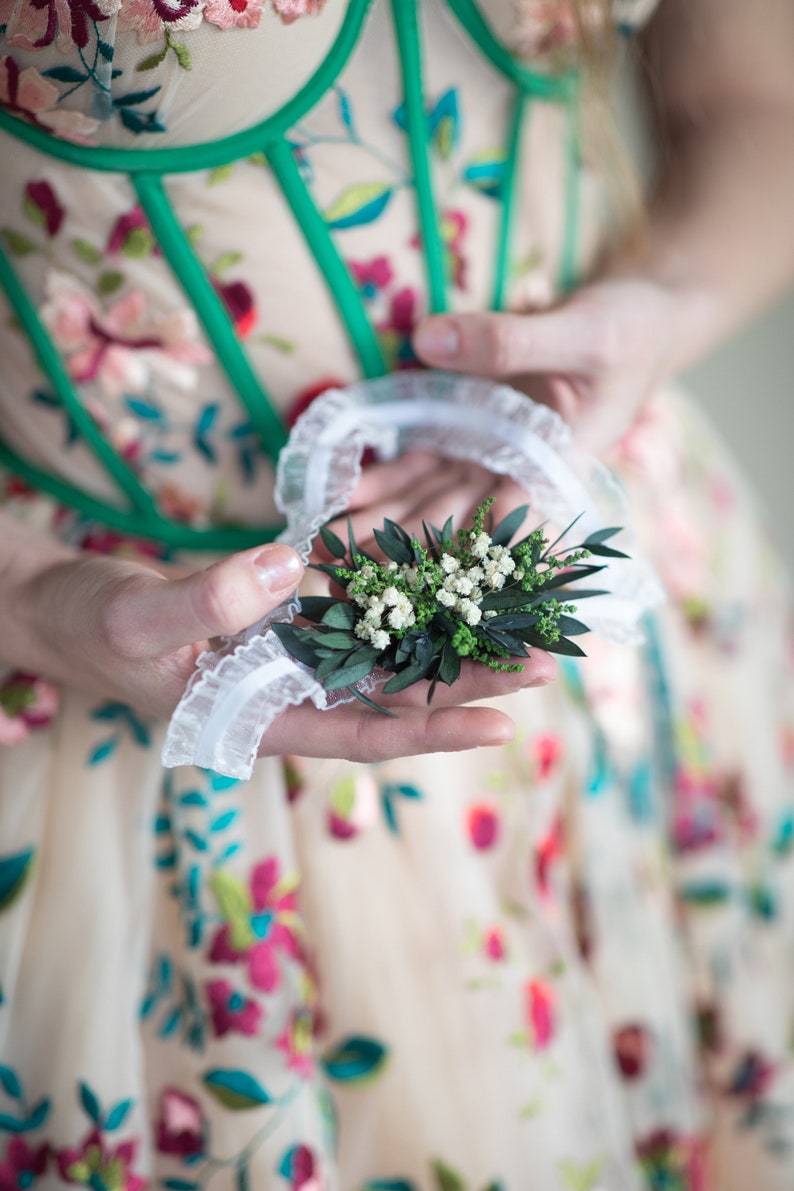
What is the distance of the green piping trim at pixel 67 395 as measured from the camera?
23.1 inches

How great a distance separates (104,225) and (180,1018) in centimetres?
57

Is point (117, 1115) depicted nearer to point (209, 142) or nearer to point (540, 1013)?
point (540, 1013)

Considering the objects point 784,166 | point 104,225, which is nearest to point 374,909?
point 104,225

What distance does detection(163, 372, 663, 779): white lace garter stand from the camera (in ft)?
1.45

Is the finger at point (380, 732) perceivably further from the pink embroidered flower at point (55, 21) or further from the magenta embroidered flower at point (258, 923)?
the pink embroidered flower at point (55, 21)

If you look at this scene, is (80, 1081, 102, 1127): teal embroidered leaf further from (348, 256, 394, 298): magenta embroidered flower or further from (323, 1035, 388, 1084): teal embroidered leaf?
(348, 256, 394, 298): magenta embroidered flower

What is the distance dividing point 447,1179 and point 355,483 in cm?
49

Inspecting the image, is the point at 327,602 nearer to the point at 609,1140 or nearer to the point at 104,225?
the point at 104,225

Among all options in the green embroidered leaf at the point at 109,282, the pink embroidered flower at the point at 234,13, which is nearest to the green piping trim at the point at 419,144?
the pink embroidered flower at the point at 234,13

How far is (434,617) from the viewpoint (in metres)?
0.46

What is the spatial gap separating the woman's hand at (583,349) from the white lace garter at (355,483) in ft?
0.10

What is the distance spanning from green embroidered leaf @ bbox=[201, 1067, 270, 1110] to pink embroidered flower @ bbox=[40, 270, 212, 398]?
0.49 m

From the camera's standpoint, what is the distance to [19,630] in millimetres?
573

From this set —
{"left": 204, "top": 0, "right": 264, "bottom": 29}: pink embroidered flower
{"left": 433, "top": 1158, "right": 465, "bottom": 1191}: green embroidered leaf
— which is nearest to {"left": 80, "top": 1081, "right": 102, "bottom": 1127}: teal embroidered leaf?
{"left": 433, "top": 1158, "right": 465, "bottom": 1191}: green embroidered leaf
